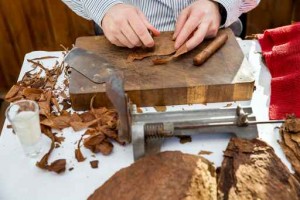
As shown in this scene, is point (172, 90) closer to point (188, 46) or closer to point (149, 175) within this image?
point (188, 46)

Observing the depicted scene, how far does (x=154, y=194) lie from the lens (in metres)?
0.74

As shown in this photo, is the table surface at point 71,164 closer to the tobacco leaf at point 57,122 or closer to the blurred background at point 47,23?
the tobacco leaf at point 57,122

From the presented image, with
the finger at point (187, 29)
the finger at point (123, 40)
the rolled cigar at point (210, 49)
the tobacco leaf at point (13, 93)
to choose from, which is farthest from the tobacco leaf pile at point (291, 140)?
the tobacco leaf at point (13, 93)

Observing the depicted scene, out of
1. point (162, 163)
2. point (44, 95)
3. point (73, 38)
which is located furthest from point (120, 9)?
point (73, 38)

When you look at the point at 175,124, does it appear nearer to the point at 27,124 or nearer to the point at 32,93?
the point at 27,124

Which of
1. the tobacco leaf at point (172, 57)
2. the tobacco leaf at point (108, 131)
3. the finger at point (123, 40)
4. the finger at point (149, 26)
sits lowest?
the tobacco leaf at point (108, 131)

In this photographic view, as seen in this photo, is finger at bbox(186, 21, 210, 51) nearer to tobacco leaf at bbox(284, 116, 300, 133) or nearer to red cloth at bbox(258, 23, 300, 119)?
red cloth at bbox(258, 23, 300, 119)

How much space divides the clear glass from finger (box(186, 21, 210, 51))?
0.47 meters

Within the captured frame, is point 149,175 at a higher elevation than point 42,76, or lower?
lower

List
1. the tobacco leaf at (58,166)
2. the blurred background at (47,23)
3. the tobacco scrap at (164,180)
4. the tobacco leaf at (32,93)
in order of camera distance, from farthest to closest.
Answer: the blurred background at (47,23)
the tobacco leaf at (32,93)
the tobacco leaf at (58,166)
the tobacco scrap at (164,180)

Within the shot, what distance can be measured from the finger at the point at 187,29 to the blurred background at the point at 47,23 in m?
0.98

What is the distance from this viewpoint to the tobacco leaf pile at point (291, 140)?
867 millimetres

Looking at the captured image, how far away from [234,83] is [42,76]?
1.92 ft

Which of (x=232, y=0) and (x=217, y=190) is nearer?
(x=217, y=190)
